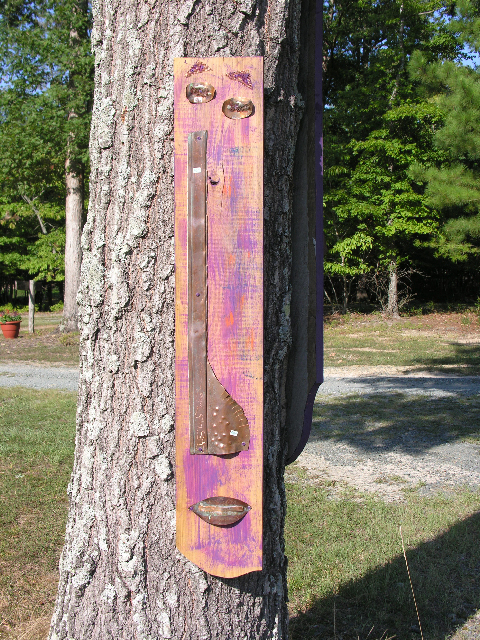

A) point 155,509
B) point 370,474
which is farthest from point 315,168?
point 370,474

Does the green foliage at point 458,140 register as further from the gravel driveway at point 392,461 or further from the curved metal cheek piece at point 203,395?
the curved metal cheek piece at point 203,395

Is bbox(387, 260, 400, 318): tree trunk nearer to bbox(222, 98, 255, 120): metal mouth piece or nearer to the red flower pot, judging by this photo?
the red flower pot

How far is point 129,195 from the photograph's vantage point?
160 centimetres

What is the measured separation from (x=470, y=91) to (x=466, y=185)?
7.80 feet

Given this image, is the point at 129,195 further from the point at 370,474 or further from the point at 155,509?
the point at 370,474

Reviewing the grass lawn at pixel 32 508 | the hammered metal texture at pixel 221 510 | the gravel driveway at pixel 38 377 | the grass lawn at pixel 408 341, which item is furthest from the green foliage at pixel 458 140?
the hammered metal texture at pixel 221 510

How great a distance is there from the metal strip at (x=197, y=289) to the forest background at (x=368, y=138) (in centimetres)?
1383

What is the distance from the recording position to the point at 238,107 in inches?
54.2

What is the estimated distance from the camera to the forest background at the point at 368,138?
14.4m

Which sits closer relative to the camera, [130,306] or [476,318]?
[130,306]

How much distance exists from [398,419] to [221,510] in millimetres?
5552

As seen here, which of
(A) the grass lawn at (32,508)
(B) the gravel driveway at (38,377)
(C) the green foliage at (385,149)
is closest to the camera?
(A) the grass lawn at (32,508)

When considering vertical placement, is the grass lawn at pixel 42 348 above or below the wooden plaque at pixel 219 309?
below

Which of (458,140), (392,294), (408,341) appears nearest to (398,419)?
(408,341)
